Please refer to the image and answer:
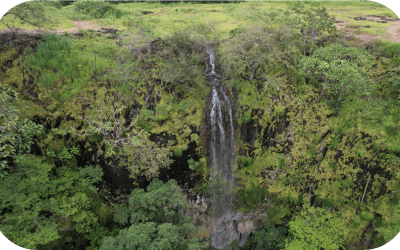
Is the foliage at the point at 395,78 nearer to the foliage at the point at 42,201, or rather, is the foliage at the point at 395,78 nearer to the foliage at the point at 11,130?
the foliage at the point at 42,201

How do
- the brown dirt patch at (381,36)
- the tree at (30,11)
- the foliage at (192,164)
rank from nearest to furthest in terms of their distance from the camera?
1. the tree at (30,11)
2. the foliage at (192,164)
3. the brown dirt patch at (381,36)

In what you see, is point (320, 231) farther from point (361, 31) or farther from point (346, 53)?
point (361, 31)

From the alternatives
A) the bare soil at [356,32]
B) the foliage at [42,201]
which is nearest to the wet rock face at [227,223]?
the foliage at [42,201]

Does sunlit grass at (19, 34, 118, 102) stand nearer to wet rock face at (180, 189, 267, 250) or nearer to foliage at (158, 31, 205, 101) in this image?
foliage at (158, 31, 205, 101)

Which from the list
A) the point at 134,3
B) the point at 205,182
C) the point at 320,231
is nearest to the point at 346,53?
the point at 320,231

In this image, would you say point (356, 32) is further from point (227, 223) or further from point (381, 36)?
point (227, 223)

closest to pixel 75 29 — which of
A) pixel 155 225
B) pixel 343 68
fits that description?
pixel 155 225

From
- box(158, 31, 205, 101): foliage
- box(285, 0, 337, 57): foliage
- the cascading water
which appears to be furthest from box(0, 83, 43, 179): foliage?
box(285, 0, 337, 57): foliage
